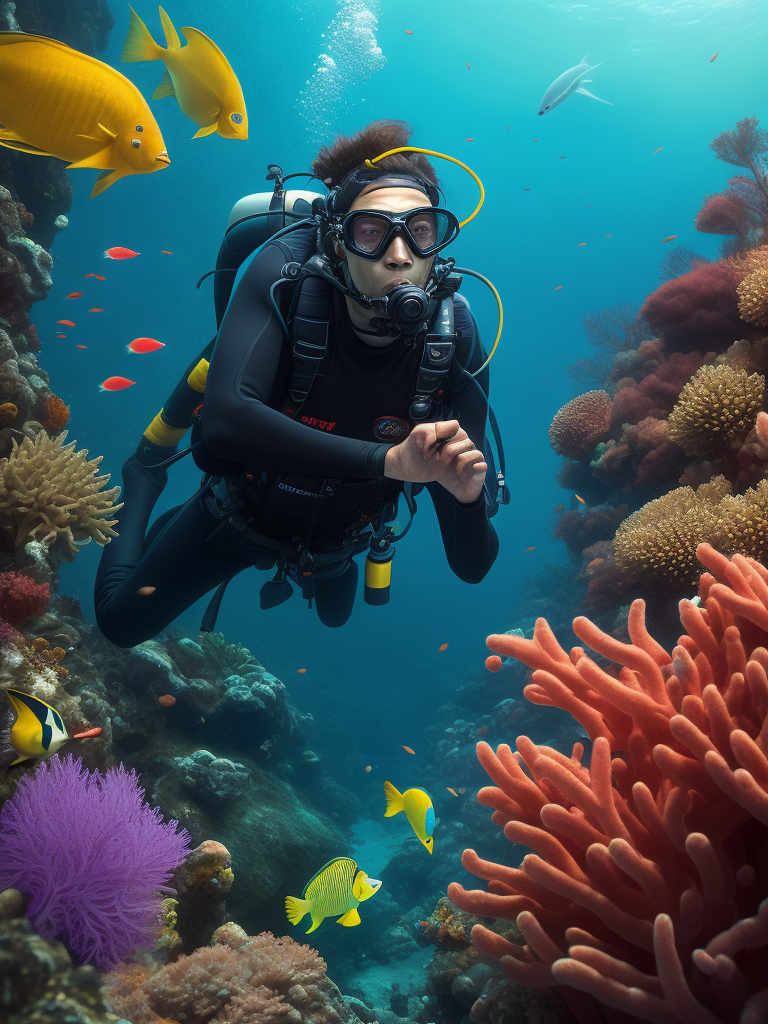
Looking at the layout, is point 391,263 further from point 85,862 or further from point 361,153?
point 85,862

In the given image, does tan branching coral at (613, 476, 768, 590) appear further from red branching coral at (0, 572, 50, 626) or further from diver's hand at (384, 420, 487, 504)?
red branching coral at (0, 572, 50, 626)

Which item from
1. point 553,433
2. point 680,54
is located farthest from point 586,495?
point 680,54

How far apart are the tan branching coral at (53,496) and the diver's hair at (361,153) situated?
8.97 feet

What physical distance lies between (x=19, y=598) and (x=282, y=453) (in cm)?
231

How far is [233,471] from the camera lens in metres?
2.90

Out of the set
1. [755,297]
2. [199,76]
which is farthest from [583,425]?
[199,76]

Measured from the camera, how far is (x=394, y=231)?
8.43 ft

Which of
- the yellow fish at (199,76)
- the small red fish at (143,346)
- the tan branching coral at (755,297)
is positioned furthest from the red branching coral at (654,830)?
the small red fish at (143,346)

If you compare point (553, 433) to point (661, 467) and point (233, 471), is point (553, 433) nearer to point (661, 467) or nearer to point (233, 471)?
point (661, 467)

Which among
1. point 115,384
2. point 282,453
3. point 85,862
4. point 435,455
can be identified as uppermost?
point 115,384

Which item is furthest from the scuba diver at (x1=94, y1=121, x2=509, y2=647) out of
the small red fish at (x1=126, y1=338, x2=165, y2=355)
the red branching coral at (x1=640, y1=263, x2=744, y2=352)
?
the red branching coral at (x1=640, y1=263, x2=744, y2=352)

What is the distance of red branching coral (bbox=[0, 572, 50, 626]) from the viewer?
327cm

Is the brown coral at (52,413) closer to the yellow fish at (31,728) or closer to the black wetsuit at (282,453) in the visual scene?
the black wetsuit at (282,453)

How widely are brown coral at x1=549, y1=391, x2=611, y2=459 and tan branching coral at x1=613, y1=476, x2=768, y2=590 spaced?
163 inches
